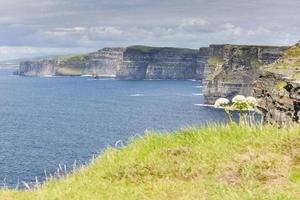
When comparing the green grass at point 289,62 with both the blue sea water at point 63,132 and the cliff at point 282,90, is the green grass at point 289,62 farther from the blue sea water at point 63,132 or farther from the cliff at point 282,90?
the blue sea water at point 63,132

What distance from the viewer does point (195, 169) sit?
12.3 meters

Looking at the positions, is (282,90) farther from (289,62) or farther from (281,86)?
(289,62)

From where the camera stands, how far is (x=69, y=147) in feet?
361

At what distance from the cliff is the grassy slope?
5274cm

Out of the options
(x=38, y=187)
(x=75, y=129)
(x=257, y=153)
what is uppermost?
(x=257, y=153)

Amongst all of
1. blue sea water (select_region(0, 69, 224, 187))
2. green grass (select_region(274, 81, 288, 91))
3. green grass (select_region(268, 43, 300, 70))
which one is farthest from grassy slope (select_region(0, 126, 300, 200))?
green grass (select_region(268, 43, 300, 70))

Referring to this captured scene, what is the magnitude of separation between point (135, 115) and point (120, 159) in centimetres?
16173

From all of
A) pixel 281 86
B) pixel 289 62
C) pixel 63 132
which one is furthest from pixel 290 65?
pixel 63 132

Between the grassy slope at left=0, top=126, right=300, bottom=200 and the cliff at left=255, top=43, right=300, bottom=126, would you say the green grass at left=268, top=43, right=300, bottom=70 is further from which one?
the grassy slope at left=0, top=126, right=300, bottom=200

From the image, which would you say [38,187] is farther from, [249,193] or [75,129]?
[75,129]

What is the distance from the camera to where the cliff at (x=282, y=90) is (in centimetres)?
8278

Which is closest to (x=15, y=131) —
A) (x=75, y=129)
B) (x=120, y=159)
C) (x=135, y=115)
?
(x=75, y=129)

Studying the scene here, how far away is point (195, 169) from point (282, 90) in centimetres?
8150

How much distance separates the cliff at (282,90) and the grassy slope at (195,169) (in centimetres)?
5274
